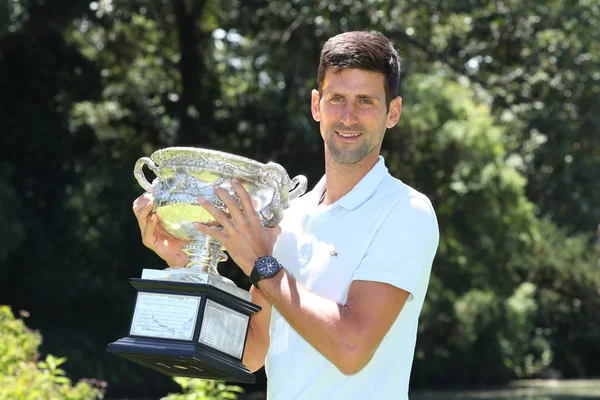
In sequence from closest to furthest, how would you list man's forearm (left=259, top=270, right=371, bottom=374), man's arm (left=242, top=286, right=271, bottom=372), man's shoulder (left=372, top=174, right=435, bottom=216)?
man's forearm (left=259, top=270, right=371, bottom=374) < man's shoulder (left=372, top=174, right=435, bottom=216) < man's arm (left=242, top=286, right=271, bottom=372)

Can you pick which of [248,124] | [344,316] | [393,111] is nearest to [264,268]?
[344,316]

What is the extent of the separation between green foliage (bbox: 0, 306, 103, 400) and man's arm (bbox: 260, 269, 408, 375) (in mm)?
3302

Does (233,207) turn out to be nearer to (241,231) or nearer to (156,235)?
(241,231)

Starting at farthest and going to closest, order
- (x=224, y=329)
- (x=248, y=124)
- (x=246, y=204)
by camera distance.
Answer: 1. (x=248, y=124)
2. (x=224, y=329)
3. (x=246, y=204)

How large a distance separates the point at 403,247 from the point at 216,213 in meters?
Result: 0.47

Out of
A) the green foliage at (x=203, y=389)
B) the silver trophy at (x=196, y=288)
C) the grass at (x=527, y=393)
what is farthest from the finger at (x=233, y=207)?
the grass at (x=527, y=393)

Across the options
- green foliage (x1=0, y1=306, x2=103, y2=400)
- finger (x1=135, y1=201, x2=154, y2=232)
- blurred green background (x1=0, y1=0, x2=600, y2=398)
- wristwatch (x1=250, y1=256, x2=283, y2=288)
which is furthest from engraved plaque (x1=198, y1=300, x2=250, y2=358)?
blurred green background (x1=0, y1=0, x2=600, y2=398)

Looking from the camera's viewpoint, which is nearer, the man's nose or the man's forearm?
the man's forearm

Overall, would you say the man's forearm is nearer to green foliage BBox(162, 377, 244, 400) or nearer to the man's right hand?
the man's right hand

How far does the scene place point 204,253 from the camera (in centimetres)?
287

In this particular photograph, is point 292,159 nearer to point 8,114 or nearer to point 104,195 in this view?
point 104,195

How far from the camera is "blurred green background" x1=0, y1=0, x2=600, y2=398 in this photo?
38.4 ft

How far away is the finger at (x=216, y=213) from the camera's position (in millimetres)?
2549

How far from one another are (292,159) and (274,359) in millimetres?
15241
